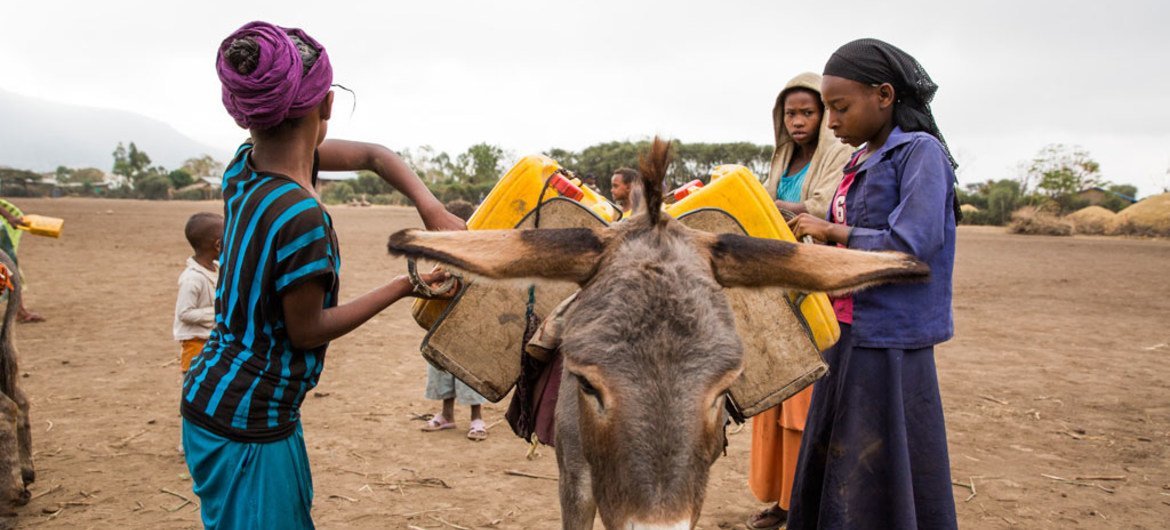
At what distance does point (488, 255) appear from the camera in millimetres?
2064

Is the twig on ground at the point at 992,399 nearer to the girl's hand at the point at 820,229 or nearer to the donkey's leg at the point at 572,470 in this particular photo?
the girl's hand at the point at 820,229

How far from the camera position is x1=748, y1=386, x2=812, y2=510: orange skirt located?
4312mm

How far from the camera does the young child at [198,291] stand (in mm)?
5281

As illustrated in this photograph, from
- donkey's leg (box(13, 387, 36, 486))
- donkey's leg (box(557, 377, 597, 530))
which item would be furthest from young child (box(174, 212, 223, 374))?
donkey's leg (box(557, 377, 597, 530))

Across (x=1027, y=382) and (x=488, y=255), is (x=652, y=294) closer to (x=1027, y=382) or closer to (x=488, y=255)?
(x=488, y=255)

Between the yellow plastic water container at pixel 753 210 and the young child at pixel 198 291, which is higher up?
the yellow plastic water container at pixel 753 210

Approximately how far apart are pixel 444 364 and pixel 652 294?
1.31m

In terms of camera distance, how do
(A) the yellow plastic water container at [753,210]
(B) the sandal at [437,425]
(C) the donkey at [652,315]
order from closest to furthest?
(C) the donkey at [652,315] → (A) the yellow plastic water container at [753,210] → (B) the sandal at [437,425]

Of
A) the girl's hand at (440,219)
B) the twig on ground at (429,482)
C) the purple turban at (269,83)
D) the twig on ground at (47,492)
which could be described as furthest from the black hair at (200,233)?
Answer: the purple turban at (269,83)

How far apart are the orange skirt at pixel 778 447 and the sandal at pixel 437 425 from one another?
10.4 ft

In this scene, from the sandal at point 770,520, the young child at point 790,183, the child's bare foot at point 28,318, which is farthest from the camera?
the child's bare foot at point 28,318

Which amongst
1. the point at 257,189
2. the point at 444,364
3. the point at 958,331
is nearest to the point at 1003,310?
the point at 958,331

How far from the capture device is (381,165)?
9.51 feet

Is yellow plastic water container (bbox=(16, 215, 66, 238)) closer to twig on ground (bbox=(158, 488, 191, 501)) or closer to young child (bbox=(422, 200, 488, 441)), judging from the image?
twig on ground (bbox=(158, 488, 191, 501))
